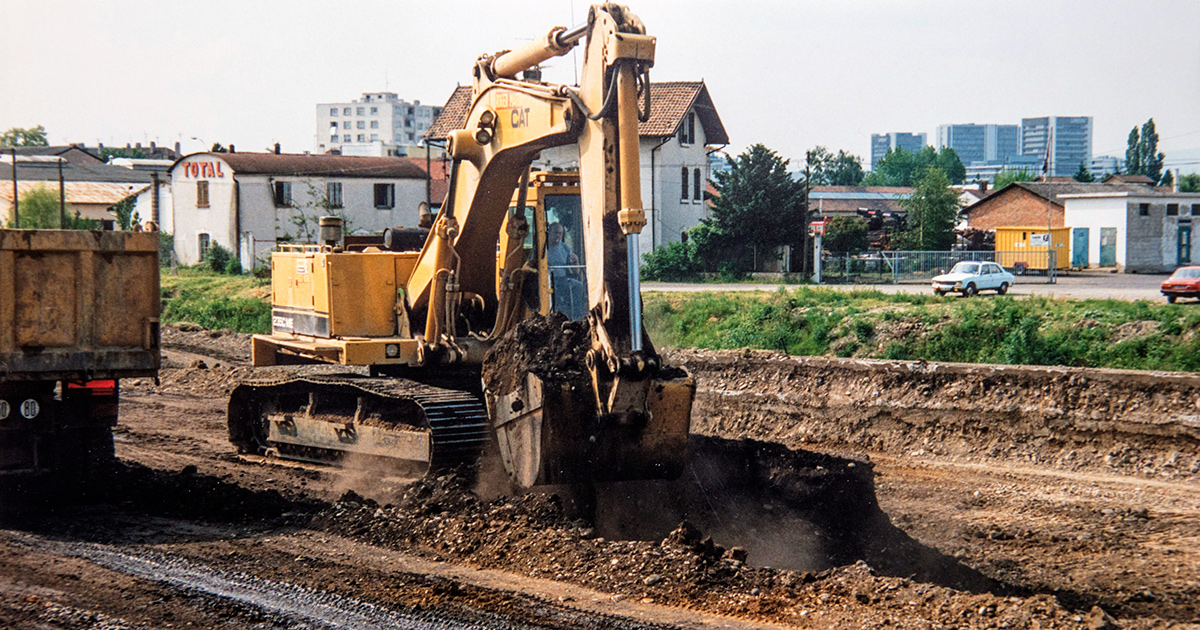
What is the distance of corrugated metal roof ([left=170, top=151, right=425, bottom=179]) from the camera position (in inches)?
1962

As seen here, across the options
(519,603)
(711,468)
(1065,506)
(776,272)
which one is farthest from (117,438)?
(776,272)

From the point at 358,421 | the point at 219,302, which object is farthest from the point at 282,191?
the point at 358,421

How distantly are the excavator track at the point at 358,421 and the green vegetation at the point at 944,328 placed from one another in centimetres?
941

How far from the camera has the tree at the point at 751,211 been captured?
140 feet

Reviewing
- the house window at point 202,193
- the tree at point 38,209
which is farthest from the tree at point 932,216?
the tree at point 38,209

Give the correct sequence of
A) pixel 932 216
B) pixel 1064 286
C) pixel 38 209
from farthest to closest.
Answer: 1. pixel 932 216
2. pixel 38 209
3. pixel 1064 286

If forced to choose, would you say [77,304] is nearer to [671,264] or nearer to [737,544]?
[737,544]

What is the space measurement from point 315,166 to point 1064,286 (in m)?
32.0

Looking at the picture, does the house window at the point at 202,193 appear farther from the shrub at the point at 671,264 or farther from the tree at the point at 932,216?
the tree at the point at 932,216

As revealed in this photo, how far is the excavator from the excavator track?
2 centimetres

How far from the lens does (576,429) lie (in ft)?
28.9

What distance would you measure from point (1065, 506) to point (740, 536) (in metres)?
3.62

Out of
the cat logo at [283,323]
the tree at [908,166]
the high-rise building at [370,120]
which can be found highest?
the high-rise building at [370,120]

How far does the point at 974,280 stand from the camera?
32.3m
